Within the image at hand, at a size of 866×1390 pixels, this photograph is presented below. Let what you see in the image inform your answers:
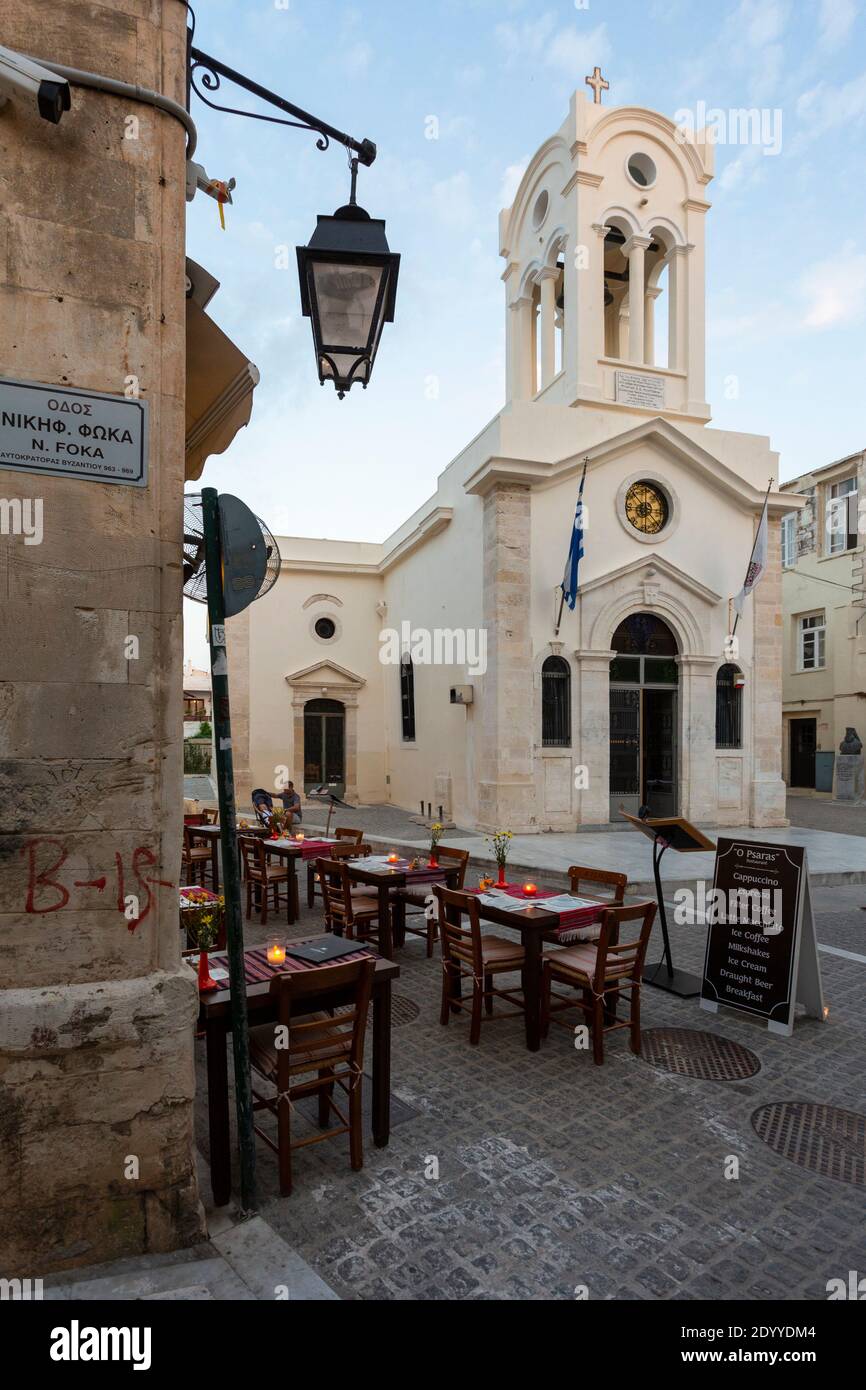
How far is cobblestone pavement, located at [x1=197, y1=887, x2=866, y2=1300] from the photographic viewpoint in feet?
9.60

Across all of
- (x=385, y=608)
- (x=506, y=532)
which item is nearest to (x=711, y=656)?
(x=506, y=532)

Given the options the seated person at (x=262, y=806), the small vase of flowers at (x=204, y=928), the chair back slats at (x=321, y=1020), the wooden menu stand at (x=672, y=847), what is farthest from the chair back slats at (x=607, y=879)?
the seated person at (x=262, y=806)

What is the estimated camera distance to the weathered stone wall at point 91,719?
2857 mm

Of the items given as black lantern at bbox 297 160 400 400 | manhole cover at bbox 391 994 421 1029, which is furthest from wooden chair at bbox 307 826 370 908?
black lantern at bbox 297 160 400 400

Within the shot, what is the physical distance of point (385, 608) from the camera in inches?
923

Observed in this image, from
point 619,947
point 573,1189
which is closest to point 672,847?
point 619,947

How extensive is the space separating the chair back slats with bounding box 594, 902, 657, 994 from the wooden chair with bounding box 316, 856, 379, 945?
2.46 metres

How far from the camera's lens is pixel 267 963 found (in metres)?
3.99

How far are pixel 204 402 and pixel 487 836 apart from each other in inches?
428

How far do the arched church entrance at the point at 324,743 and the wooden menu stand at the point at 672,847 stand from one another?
16.7 meters

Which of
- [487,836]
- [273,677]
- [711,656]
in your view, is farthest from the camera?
[273,677]

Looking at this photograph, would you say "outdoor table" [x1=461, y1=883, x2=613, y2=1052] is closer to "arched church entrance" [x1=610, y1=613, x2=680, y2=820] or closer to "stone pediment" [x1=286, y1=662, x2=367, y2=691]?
"arched church entrance" [x1=610, y1=613, x2=680, y2=820]

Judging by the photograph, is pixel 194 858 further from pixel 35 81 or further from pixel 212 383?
pixel 35 81

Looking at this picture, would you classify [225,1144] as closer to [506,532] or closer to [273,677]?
[506,532]
